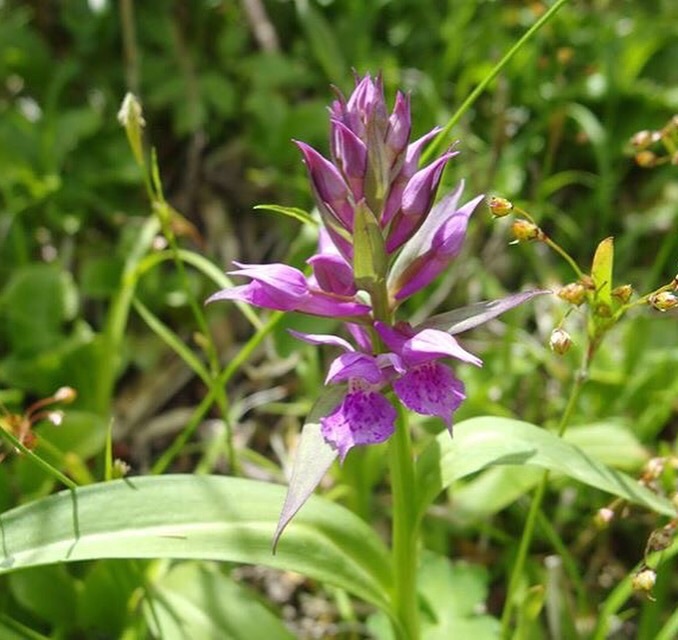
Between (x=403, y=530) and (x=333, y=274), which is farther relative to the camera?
(x=403, y=530)

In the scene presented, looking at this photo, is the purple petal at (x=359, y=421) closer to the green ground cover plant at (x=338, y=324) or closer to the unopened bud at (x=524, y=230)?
the green ground cover plant at (x=338, y=324)

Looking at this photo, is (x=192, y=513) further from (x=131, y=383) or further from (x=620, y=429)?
(x=131, y=383)

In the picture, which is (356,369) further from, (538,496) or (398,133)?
(538,496)


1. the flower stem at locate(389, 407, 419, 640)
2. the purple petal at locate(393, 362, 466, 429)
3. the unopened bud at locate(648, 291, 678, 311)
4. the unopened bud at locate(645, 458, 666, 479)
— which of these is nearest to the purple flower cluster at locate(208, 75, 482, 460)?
the purple petal at locate(393, 362, 466, 429)

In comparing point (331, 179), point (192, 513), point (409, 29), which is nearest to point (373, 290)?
point (331, 179)

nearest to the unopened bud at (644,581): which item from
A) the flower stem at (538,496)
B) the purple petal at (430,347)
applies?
the flower stem at (538,496)

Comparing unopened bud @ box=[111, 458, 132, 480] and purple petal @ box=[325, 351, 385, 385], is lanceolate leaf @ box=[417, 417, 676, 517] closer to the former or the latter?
purple petal @ box=[325, 351, 385, 385]

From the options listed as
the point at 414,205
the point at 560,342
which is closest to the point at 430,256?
the point at 414,205
